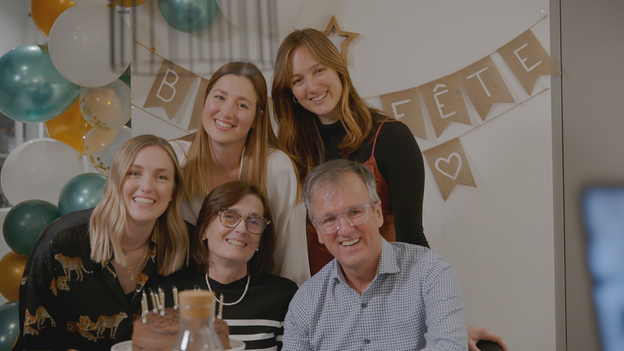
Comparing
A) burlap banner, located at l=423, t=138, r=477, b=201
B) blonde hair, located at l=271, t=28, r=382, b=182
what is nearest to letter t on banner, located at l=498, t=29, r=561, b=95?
burlap banner, located at l=423, t=138, r=477, b=201

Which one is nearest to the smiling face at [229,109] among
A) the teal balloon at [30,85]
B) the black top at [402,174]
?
the black top at [402,174]

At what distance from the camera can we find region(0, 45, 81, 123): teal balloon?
7.84 ft

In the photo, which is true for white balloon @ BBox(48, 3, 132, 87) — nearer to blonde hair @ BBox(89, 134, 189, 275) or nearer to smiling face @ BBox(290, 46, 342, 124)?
blonde hair @ BBox(89, 134, 189, 275)

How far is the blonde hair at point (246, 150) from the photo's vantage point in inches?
77.4

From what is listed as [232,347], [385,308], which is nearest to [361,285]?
[385,308]

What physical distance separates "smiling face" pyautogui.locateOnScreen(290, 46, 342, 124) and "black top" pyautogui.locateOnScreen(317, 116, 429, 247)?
9.4 inches

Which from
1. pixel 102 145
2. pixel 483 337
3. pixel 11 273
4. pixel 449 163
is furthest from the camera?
pixel 449 163

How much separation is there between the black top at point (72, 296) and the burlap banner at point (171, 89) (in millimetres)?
1175

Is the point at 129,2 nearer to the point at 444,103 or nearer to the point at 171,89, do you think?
the point at 171,89

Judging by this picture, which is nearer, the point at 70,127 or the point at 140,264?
the point at 140,264

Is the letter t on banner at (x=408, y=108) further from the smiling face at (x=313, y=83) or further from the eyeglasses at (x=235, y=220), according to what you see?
the eyeglasses at (x=235, y=220)

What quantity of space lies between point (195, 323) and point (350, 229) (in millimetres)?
850

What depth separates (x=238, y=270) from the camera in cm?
173

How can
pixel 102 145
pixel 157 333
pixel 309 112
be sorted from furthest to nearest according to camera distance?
pixel 102 145 < pixel 309 112 < pixel 157 333
